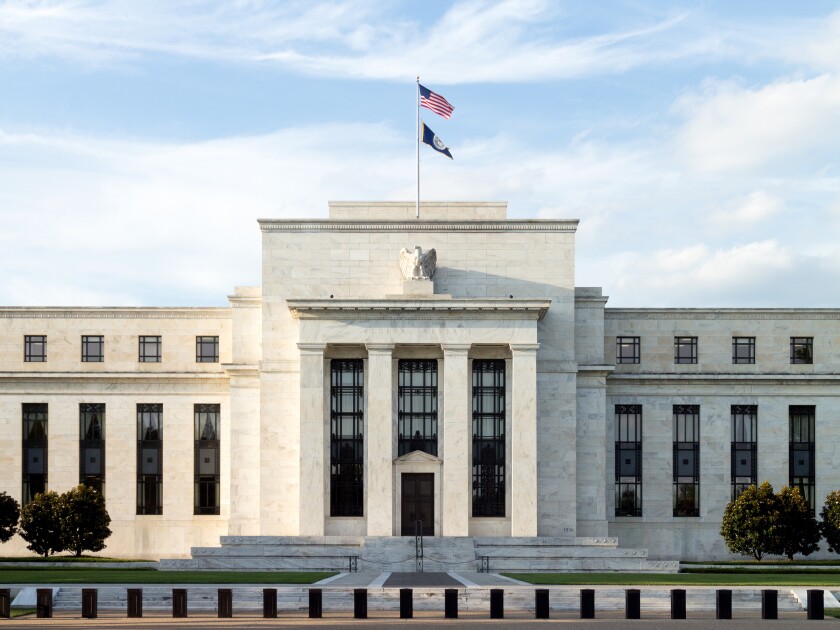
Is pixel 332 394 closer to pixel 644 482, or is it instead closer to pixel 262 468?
pixel 262 468

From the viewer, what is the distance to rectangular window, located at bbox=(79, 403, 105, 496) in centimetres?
7738

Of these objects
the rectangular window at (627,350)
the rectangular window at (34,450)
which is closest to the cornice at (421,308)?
the rectangular window at (627,350)

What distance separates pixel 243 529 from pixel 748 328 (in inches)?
1262

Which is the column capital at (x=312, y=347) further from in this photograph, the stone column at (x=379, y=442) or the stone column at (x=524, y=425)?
the stone column at (x=524, y=425)

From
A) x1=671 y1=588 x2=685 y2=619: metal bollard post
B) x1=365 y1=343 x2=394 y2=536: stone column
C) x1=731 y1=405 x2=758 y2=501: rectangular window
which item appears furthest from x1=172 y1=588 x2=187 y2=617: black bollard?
x1=731 y1=405 x2=758 y2=501: rectangular window

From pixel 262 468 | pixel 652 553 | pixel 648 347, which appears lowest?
pixel 652 553

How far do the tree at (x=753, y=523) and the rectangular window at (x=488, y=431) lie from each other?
1253 centimetres

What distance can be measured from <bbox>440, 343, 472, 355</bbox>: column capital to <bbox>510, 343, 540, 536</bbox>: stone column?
7.98 feet

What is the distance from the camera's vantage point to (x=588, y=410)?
75375mm

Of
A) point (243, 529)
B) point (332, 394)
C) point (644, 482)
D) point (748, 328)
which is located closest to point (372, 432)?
point (332, 394)

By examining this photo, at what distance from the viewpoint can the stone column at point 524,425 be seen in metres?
70.8

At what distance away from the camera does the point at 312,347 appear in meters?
70.9

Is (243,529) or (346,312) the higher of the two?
(346,312)

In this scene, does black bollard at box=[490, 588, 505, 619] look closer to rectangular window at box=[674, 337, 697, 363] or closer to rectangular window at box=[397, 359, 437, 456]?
rectangular window at box=[397, 359, 437, 456]
